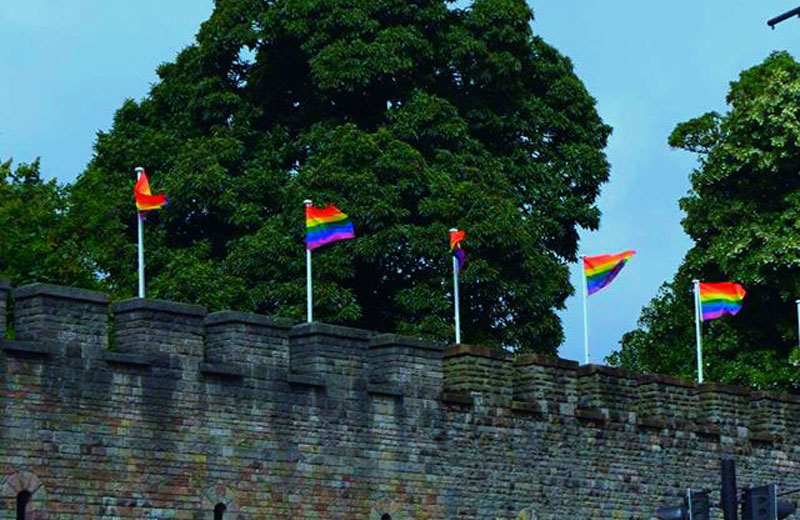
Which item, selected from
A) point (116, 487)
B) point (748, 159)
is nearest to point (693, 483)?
point (116, 487)

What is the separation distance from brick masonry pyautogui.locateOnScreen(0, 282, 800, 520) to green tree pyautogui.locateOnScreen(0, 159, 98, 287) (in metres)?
12.2

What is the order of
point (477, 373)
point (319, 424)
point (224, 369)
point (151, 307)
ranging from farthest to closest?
point (477, 373), point (319, 424), point (224, 369), point (151, 307)

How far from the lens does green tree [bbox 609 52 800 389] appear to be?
1795 inches

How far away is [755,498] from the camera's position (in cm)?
2183

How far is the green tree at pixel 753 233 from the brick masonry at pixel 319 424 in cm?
1220

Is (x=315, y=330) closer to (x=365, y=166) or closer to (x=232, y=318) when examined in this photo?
(x=232, y=318)

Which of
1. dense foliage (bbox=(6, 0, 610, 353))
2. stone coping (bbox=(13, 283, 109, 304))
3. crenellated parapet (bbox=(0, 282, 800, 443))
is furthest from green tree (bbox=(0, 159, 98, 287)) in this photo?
stone coping (bbox=(13, 283, 109, 304))

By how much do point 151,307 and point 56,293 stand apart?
1343 mm

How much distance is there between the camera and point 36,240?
40.1m

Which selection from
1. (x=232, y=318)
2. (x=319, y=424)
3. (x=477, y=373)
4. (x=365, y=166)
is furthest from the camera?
(x=365, y=166)

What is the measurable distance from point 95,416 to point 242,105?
75.8 ft

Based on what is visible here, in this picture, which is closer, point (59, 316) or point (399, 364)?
point (59, 316)

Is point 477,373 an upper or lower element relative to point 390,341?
lower

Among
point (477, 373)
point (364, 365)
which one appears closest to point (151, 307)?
point (364, 365)
